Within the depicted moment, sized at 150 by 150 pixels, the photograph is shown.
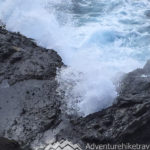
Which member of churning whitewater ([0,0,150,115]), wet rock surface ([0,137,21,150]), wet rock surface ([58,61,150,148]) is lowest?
wet rock surface ([0,137,21,150])

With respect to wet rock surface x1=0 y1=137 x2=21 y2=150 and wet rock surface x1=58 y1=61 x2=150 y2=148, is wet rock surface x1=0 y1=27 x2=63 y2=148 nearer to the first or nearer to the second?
wet rock surface x1=0 y1=137 x2=21 y2=150

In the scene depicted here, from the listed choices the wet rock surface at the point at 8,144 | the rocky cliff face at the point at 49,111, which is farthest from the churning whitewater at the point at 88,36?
the wet rock surface at the point at 8,144

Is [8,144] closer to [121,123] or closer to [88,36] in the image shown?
[121,123]

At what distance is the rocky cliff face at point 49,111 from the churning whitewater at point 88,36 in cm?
35

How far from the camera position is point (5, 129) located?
4.69 meters

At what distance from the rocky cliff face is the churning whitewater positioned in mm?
345

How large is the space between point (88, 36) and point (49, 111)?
394cm

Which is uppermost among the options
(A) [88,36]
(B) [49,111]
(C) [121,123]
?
(A) [88,36]

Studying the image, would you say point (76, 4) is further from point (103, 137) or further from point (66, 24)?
point (103, 137)

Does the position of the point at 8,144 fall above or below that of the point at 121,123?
below

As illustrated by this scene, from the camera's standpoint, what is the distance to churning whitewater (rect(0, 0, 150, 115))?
5.50 m

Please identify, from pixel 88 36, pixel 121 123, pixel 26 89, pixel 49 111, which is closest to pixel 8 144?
pixel 49 111

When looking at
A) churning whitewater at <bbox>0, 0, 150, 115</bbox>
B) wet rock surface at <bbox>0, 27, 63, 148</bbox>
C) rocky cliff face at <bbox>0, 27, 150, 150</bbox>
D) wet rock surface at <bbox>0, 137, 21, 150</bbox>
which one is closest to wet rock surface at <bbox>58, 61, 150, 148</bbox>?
rocky cliff face at <bbox>0, 27, 150, 150</bbox>

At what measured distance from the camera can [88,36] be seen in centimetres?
830
